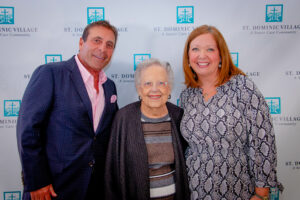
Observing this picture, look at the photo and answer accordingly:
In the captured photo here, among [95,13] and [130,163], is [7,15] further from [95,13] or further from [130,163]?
[130,163]

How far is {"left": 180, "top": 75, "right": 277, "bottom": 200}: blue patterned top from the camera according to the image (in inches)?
50.6

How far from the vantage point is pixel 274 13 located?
216cm

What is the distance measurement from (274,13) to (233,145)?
5.69 ft

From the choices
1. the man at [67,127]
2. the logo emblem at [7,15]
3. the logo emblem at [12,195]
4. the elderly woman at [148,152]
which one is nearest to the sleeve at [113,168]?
the elderly woman at [148,152]

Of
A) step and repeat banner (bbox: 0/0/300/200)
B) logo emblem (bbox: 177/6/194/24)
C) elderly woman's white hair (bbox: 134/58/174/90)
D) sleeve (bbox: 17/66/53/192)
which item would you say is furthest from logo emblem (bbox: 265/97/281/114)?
sleeve (bbox: 17/66/53/192)

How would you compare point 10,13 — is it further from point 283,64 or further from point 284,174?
point 284,174

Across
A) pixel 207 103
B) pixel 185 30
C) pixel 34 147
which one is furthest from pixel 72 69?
pixel 185 30

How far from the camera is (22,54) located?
2.10 meters

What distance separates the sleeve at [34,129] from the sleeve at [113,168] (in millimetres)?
420

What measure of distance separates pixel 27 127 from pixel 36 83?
0.96 ft

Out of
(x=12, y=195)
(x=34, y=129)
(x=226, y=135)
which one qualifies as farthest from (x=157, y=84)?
(x=12, y=195)

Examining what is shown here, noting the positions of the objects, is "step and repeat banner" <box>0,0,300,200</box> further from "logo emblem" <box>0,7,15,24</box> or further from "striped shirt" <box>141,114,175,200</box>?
"striped shirt" <box>141,114,175,200</box>

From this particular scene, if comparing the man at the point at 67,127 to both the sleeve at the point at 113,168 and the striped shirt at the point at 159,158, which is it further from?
the striped shirt at the point at 159,158

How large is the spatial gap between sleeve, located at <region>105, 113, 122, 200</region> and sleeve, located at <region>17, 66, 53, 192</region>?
42 centimetres
